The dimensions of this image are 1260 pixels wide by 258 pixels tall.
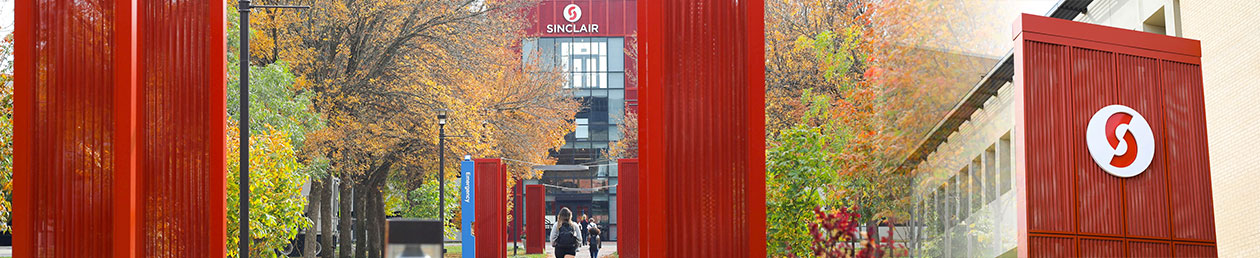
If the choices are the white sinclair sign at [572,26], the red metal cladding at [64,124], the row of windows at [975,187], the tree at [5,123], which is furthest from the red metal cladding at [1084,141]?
the white sinclair sign at [572,26]

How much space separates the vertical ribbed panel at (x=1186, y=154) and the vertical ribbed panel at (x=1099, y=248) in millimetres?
1001

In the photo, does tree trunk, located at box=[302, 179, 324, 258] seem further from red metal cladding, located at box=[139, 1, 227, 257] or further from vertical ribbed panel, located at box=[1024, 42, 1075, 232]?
red metal cladding, located at box=[139, 1, 227, 257]

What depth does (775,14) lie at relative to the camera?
71.3 feet

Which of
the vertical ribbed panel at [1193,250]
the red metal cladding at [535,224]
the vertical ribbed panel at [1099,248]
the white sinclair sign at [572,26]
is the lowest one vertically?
the red metal cladding at [535,224]

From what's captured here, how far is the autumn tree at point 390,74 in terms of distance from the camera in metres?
25.2

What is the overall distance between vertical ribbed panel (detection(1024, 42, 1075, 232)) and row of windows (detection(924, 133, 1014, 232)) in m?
8.01

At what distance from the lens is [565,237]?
18172mm

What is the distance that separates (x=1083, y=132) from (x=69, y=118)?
1006cm

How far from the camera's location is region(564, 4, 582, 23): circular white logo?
2628 inches

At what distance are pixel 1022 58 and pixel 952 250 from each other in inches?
316

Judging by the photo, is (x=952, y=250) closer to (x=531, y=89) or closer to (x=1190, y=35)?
(x=1190, y=35)

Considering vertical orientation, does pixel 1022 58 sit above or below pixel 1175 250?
above

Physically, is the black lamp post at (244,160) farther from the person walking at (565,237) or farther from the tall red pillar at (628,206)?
the tall red pillar at (628,206)

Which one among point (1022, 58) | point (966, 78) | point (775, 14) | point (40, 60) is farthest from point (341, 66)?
point (40, 60)
